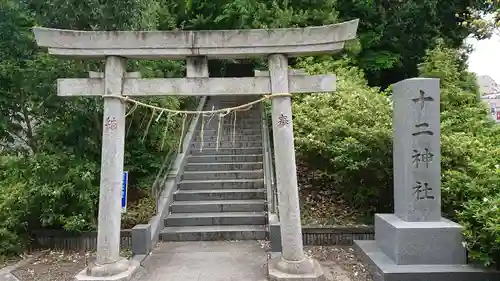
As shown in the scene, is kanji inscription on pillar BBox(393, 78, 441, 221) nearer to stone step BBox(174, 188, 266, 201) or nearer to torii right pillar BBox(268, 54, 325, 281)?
torii right pillar BBox(268, 54, 325, 281)

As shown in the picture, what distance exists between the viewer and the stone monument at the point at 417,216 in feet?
18.0

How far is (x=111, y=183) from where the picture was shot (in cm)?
554

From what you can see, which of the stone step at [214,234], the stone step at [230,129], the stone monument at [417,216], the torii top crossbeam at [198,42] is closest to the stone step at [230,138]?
the stone step at [230,129]

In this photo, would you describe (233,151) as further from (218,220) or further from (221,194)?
(218,220)

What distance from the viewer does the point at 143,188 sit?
28.6 feet

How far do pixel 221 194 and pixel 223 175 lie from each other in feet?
2.66

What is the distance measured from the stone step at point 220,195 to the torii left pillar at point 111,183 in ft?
10.9

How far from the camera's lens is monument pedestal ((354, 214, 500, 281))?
5.38 metres

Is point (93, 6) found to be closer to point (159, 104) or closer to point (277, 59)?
point (159, 104)

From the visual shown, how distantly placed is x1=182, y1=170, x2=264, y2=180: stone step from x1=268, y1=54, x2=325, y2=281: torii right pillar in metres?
4.02

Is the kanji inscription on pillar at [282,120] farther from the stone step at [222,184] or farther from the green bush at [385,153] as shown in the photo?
the stone step at [222,184]

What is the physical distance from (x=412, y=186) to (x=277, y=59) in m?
3.06

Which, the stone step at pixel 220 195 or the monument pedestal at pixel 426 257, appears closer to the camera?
the monument pedestal at pixel 426 257

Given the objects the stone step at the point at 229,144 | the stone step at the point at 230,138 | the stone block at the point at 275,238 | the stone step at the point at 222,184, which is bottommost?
the stone block at the point at 275,238
